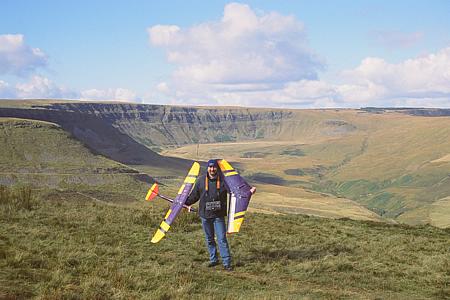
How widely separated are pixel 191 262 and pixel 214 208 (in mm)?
1751

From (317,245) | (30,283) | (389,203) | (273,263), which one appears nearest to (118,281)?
(30,283)

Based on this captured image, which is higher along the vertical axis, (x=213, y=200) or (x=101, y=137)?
(x=213, y=200)

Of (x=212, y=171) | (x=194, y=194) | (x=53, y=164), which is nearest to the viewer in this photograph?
(x=212, y=171)

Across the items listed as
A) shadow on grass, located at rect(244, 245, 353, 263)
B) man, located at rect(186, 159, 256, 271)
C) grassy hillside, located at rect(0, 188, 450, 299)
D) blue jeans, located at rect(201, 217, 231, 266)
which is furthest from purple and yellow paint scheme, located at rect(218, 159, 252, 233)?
shadow on grass, located at rect(244, 245, 353, 263)

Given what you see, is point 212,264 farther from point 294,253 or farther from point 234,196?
point 294,253

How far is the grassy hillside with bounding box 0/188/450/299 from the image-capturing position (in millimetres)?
9609

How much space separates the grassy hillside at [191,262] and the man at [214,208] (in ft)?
1.42

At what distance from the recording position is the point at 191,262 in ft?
42.4

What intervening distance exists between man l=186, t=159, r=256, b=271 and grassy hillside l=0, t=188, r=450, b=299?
17.0 inches

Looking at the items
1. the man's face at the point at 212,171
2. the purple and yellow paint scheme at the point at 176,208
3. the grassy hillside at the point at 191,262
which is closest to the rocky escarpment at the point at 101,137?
the grassy hillside at the point at 191,262

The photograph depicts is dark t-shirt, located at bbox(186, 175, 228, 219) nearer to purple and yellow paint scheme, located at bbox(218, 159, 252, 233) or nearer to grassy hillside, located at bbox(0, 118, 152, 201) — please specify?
purple and yellow paint scheme, located at bbox(218, 159, 252, 233)

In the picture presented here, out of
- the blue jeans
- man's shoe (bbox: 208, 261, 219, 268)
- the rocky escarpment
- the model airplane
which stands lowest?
the rocky escarpment

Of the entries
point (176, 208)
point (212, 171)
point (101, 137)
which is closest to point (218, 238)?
point (176, 208)

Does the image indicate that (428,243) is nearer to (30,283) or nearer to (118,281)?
(118,281)
